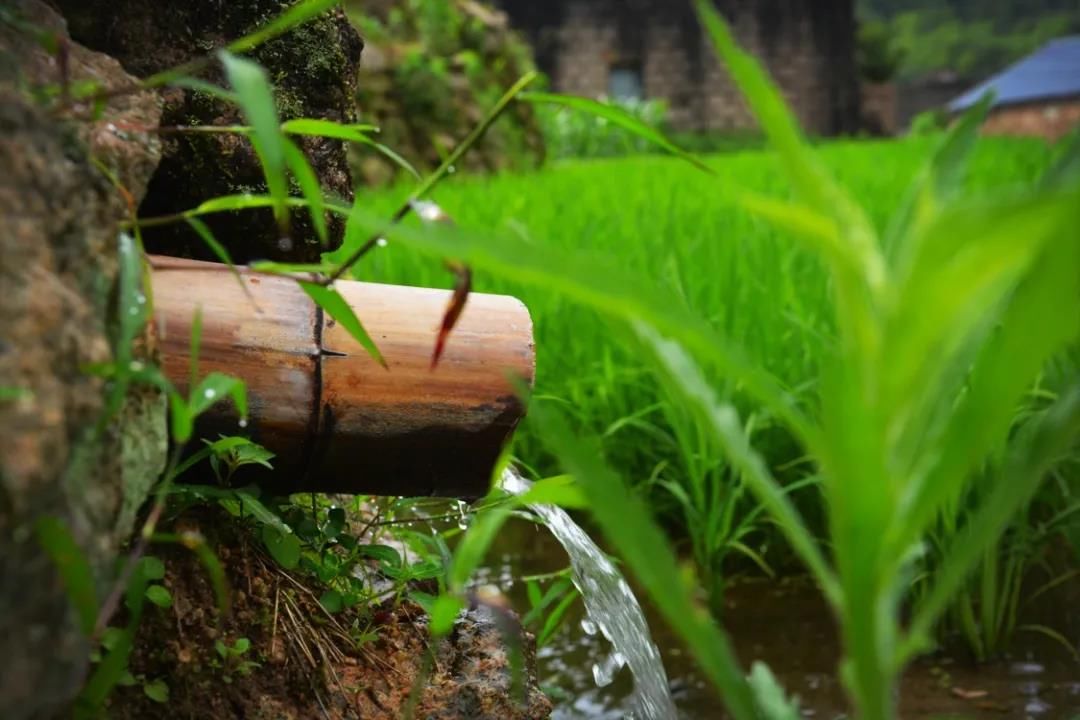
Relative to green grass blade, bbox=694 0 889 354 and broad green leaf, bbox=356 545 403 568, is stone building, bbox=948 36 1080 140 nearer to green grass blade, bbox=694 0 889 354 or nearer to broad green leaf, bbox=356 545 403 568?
broad green leaf, bbox=356 545 403 568

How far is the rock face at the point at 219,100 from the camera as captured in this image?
121cm

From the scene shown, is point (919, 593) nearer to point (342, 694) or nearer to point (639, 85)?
point (342, 694)

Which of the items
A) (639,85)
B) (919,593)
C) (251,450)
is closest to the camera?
(251,450)

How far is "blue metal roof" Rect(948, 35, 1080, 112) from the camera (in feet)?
61.5

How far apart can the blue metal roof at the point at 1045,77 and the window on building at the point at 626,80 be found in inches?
221

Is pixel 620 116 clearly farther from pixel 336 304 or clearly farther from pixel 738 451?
pixel 738 451

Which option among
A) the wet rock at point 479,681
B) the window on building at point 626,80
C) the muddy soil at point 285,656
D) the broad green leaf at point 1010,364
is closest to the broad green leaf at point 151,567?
the muddy soil at point 285,656

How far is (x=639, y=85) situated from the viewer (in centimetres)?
2072

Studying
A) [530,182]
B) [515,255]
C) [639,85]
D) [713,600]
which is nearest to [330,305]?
[515,255]

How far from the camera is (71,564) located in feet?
1.91

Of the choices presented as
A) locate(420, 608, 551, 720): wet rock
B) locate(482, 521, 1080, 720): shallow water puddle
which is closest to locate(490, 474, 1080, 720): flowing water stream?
locate(482, 521, 1080, 720): shallow water puddle

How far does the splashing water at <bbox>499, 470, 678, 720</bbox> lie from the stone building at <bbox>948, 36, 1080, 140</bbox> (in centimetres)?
1691

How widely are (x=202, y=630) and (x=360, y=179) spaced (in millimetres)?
6193

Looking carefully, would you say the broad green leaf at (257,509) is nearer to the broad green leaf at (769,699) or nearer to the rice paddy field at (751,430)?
the rice paddy field at (751,430)
